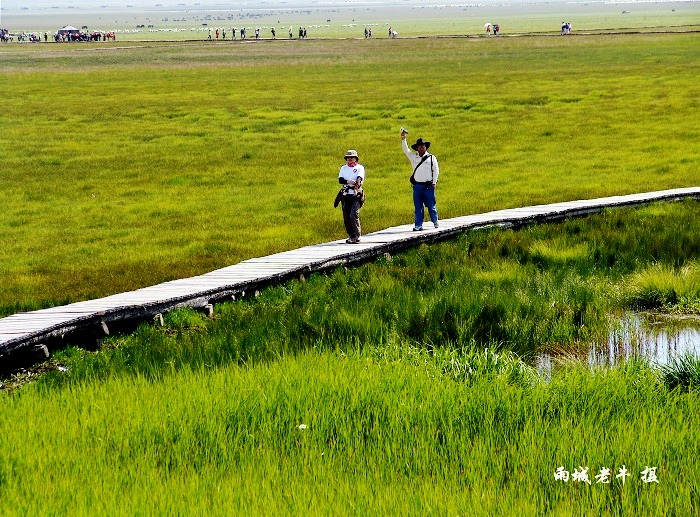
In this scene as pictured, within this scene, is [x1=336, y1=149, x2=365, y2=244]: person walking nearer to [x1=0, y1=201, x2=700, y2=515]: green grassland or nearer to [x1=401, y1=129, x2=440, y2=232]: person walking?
[x1=401, y1=129, x2=440, y2=232]: person walking

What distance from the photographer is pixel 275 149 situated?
36875mm

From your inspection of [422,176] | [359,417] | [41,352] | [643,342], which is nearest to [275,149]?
[422,176]

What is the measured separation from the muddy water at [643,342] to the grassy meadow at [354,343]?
0.60ft

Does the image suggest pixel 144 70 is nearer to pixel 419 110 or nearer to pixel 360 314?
pixel 419 110

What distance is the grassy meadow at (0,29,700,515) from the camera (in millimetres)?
6867

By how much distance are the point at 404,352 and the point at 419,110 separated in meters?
37.5

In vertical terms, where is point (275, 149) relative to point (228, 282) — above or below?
below

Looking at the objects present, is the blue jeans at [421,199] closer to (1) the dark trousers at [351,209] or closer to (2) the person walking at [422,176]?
(2) the person walking at [422,176]

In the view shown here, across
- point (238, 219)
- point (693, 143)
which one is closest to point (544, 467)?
point (238, 219)

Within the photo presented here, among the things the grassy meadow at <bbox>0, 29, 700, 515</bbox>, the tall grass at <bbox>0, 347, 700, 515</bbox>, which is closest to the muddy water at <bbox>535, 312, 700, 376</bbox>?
the grassy meadow at <bbox>0, 29, 700, 515</bbox>

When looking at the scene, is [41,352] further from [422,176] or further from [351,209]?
[422,176]

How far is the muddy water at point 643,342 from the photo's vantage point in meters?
10.9

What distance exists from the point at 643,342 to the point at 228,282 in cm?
534

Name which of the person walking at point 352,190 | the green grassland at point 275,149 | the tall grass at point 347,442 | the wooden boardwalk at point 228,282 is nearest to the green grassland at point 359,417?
the tall grass at point 347,442
